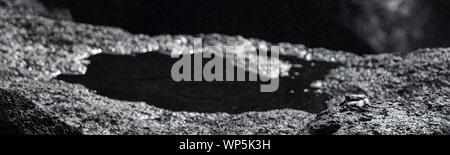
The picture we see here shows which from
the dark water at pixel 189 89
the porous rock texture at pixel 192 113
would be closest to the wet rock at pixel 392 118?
the porous rock texture at pixel 192 113

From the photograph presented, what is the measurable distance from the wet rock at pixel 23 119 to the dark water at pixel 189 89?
4.30 ft

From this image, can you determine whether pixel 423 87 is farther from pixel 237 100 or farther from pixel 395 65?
pixel 237 100

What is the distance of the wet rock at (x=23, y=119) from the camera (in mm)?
3252

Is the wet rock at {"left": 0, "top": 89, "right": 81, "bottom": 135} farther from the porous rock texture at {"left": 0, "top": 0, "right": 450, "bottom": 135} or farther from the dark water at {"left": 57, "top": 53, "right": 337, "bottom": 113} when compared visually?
the dark water at {"left": 57, "top": 53, "right": 337, "bottom": 113}

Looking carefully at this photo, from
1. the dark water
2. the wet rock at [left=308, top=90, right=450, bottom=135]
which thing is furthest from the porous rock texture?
the dark water

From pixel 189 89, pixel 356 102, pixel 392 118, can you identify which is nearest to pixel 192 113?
pixel 189 89

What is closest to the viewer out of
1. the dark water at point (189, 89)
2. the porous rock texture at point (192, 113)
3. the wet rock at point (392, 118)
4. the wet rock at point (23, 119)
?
the wet rock at point (392, 118)

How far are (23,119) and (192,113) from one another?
1.44 metres

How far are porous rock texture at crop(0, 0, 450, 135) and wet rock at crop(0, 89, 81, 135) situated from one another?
2cm

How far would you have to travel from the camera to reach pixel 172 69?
18.1 ft

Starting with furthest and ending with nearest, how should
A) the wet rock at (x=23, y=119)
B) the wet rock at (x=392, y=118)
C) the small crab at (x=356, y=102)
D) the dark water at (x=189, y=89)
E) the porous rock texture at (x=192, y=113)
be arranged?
the dark water at (x=189, y=89) → the small crab at (x=356, y=102) → the porous rock texture at (x=192, y=113) → the wet rock at (x=23, y=119) → the wet rock at (x=392, y=118)

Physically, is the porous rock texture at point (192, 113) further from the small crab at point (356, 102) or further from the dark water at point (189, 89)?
the dark water at point (189, 89)

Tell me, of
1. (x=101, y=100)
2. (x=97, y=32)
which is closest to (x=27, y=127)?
(x=101, y=100)
